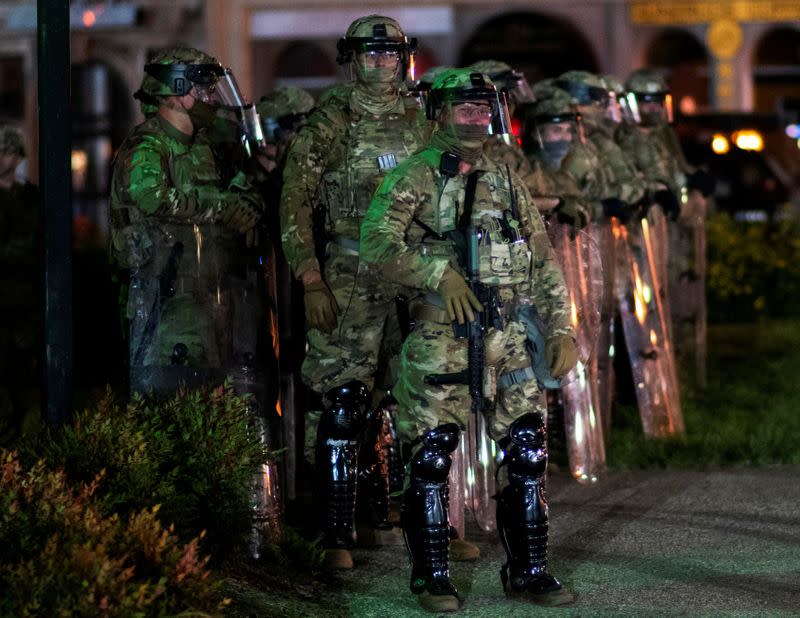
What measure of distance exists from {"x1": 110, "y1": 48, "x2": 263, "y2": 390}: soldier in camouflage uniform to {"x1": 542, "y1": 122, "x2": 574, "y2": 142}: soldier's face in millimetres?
2730

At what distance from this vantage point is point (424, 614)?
638cm

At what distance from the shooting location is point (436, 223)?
6473 millimetres

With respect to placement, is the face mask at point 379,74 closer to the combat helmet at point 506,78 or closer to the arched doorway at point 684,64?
the combat helmet at point 506,78

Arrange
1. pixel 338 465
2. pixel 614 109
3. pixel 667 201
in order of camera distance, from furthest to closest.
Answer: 1. pixel 614 109
2. pixel 667 201
3. pixel 338 465

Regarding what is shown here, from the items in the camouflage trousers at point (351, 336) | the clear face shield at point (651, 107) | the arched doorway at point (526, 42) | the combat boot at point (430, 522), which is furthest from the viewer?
the arched doorway at point (526, 42)

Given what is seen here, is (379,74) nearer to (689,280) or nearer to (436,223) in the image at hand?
(436,223)

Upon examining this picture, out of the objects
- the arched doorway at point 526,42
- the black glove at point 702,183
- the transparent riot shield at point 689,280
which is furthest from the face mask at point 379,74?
the arched doorway at point 526,42

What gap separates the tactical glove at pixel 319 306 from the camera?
7277mm

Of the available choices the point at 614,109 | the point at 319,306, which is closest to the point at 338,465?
the point at 319,306

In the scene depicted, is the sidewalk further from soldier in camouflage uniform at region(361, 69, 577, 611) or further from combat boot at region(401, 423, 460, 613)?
soldier in camouflage uniform at region(361, 69, 577, 611)

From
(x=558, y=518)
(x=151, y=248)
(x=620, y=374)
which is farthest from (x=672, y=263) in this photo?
(x=151, y=248)

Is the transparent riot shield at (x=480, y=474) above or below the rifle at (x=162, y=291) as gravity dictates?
below

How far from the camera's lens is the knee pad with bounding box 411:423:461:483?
21.0ft

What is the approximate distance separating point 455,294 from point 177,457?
1.21 meters
